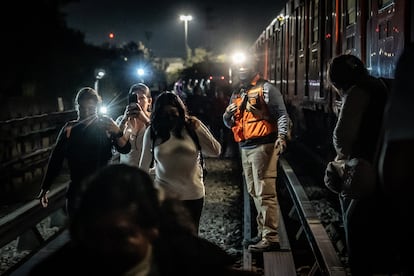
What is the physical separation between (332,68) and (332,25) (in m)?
4.93

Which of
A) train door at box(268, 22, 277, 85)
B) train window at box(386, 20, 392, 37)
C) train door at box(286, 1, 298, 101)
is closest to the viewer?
train window at box(386, 20, 392, 37)

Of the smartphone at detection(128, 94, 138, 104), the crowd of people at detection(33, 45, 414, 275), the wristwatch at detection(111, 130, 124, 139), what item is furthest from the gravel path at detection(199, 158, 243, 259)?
the wristwatch at detection(111, 130, 124, 139)

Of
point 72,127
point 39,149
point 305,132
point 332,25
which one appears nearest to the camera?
point 72,127

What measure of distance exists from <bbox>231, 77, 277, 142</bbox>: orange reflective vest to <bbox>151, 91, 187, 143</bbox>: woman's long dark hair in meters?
1.39

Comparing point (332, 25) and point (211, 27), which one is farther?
point (211, 27)

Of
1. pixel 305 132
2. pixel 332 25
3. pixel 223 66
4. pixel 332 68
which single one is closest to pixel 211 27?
pixel 223 66

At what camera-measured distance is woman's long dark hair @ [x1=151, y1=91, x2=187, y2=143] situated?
4.73 m

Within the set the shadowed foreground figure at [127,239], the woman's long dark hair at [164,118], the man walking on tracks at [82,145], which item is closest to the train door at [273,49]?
the man walking on tracks at [82,145]

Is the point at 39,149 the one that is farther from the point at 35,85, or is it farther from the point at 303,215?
the point at 35,85

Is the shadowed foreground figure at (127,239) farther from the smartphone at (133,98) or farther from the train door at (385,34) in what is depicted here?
the smartphone at (133,98)

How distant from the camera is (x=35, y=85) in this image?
2900cm

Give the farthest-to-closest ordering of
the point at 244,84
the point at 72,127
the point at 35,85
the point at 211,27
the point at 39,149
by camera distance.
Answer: the point at 211,27 → the point at 35,85 → the point at 39,149 → the point at 244,84 → the point at 72,127

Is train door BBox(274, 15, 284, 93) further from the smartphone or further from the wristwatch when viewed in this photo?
the wristwatch

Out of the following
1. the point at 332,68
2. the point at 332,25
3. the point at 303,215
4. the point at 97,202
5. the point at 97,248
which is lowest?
the point at 303,215
